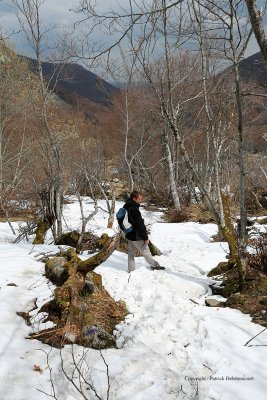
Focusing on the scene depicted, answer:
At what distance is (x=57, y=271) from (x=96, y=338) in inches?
67.4

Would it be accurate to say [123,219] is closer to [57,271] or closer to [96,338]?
[57,271]

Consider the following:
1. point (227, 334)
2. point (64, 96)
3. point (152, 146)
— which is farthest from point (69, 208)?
point (64, 96)

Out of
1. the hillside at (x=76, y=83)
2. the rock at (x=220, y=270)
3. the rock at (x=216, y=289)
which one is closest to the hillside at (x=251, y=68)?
the rock at (x=216, y=289)

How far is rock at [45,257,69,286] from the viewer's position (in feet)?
17.7

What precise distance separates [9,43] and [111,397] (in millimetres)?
25568

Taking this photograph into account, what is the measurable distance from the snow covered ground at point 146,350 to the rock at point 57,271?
138mm

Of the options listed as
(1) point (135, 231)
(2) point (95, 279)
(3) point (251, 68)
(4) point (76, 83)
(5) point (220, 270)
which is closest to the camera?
(2) point (95, 279)

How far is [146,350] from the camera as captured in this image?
394cm

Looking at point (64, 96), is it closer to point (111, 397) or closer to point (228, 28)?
point (228, 28)

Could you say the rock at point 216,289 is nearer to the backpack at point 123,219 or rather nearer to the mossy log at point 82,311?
the mossy log at point 82,311

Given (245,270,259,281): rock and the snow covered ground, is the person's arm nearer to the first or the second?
the snow covered ground

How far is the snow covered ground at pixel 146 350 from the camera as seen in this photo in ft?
10.6

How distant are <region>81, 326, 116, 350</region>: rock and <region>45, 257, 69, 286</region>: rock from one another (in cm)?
132

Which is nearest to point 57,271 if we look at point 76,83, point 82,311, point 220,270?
point 82,311
